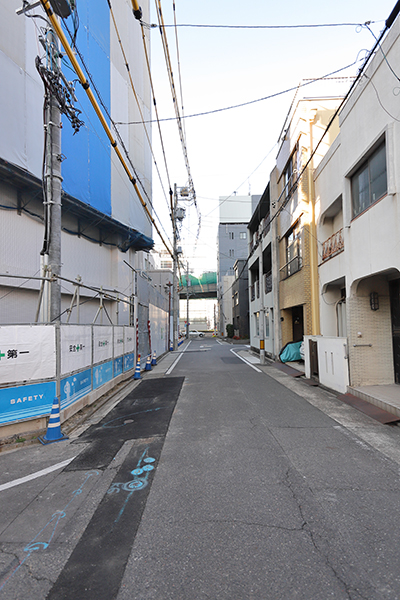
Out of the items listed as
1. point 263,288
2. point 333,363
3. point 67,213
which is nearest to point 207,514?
point 333,363

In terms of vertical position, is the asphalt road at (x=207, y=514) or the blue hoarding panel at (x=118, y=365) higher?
the blue hoarding panel at (x=118, y=365)

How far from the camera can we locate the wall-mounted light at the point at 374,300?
9.66 meters

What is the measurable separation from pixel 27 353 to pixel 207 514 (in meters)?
4.33

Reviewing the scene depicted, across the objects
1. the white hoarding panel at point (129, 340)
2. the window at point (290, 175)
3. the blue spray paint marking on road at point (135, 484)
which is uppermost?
the window at point (290, 175)

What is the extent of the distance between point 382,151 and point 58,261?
8.14m

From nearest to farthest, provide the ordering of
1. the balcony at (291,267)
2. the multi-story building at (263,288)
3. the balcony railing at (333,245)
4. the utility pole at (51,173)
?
1. the utility pole at (51,173)
2. the balcony railing at (333,245)
3. the balcony at (291,267)
4. the multi-story building at (263,288)

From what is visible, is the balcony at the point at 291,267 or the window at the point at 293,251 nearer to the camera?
the balcony at the point at 291,267

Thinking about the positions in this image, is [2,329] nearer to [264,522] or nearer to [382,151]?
[264,522]

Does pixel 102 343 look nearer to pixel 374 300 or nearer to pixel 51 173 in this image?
pixel 51 173

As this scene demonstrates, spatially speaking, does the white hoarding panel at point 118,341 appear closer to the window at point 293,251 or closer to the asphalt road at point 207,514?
the asphalt road at point 207,514

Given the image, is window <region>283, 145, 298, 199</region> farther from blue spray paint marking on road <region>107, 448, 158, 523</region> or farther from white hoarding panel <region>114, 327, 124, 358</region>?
blue spray paint marking on road <region>107, 448, 158, 523</region>

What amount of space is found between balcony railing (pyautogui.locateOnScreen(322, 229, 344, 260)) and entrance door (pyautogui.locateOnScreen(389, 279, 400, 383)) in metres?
2.28

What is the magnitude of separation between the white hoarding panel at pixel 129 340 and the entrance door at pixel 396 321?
9.34m

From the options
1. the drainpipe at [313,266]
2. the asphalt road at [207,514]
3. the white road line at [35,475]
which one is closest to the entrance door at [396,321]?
the asphalt road at [207,514]
